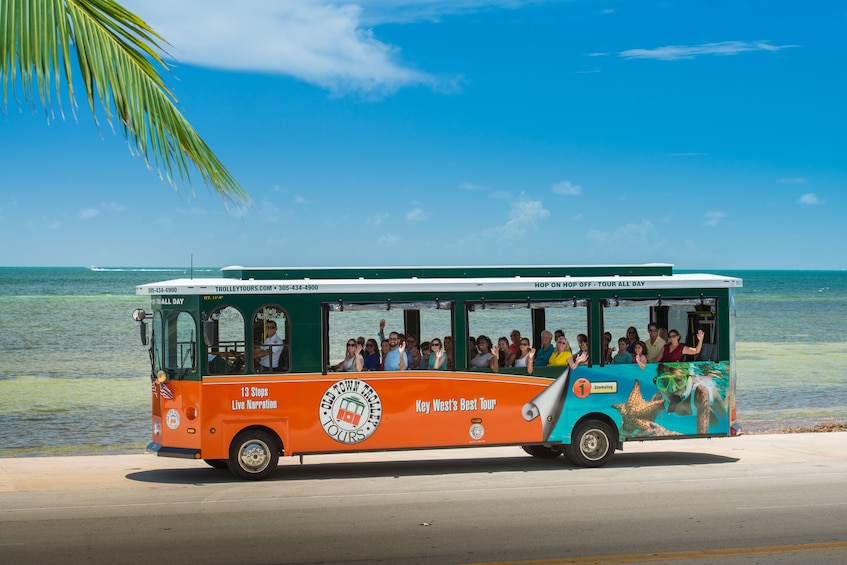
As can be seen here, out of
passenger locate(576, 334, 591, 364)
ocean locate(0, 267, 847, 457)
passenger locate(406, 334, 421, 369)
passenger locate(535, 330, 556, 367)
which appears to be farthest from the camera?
ocean locate(0, 267, 847, 457)

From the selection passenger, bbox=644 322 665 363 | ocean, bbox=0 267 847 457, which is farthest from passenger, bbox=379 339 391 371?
ocean, bbox=0 267 847 457

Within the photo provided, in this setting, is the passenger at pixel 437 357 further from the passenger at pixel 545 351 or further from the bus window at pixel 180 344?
the bus window at pixel 180 344

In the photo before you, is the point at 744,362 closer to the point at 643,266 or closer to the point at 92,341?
the point at 643,266

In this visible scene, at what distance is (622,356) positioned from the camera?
49.2 ft

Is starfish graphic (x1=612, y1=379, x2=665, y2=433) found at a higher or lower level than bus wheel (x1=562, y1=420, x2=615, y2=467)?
higher

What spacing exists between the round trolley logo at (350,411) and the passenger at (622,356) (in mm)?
3492

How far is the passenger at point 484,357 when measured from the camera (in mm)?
14531

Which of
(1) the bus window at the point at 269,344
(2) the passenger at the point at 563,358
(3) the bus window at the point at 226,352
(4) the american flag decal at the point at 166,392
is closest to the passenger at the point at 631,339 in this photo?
(2) the passenger at the point at 563,358

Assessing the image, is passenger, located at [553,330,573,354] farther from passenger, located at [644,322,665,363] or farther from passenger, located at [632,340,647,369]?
passenger, located at [644,322,665,363]

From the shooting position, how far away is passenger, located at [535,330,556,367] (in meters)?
14.7

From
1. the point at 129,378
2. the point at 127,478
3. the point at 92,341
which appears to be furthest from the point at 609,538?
the point at 92,341

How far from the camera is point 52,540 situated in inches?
398

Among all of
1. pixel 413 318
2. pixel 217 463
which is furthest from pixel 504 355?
pixel 217 463

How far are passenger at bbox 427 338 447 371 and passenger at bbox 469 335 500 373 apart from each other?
0.39 m
